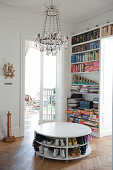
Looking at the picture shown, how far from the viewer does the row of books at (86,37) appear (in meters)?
4.76

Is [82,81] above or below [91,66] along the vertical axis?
below

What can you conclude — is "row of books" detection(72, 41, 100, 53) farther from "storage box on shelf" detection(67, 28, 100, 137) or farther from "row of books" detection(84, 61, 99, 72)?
"row of books" detection(84, 61, 99, 72)

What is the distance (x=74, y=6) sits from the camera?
14.8 feet

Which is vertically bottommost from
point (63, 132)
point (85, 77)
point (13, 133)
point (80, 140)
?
point (13, 133)

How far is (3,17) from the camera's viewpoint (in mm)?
4375

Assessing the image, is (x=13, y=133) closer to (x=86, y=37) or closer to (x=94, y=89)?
(x=94, y=89)

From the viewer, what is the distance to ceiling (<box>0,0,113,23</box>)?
426cm

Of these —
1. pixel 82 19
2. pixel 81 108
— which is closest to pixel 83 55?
pixel 82 19

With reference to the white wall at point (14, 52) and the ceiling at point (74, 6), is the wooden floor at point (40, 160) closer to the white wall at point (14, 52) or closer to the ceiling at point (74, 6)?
the white wall at point (14, 52)

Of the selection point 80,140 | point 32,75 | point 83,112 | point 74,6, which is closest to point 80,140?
point 80,140

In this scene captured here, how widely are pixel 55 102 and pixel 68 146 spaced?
8.03 feet

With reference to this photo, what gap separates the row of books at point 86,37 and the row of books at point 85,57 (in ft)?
1.28

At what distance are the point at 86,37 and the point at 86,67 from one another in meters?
0.82

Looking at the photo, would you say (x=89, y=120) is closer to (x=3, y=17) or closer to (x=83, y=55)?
(x=83, y=55)
